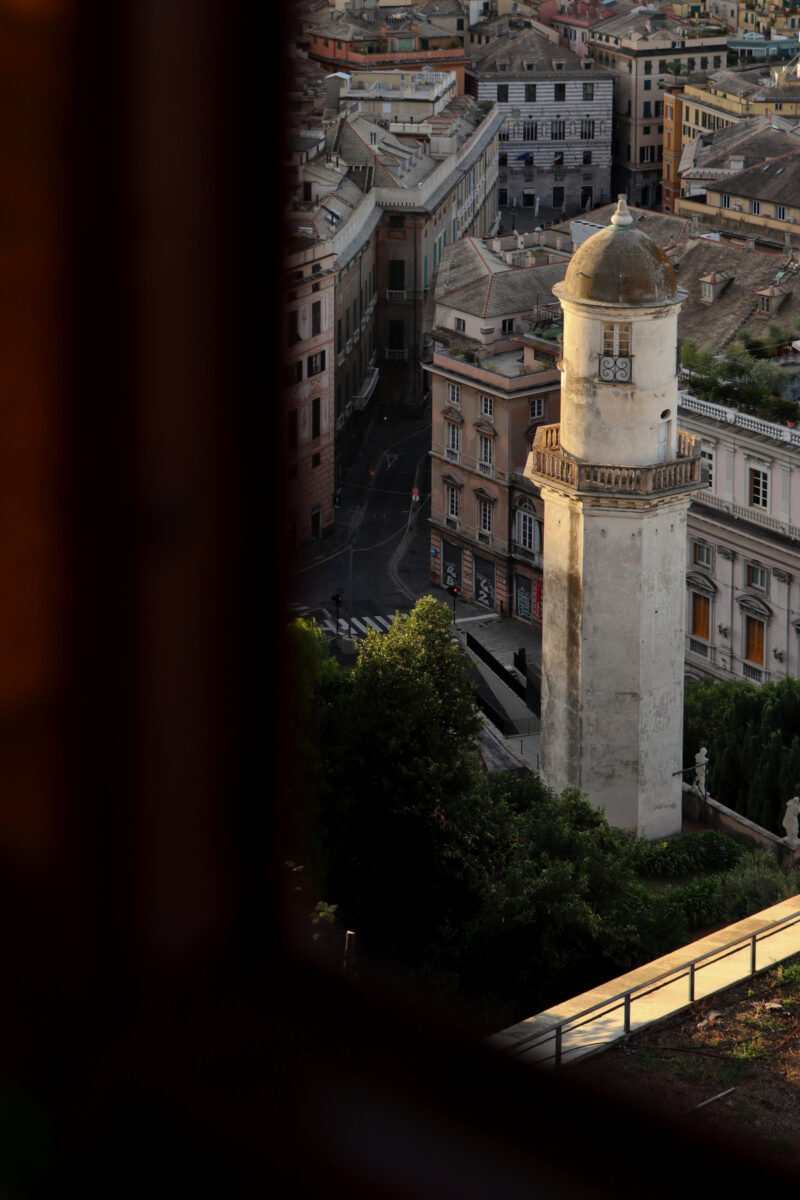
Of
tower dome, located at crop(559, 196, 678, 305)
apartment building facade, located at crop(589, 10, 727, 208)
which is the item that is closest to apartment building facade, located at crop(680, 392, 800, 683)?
tower dome, located at crop(559, 196, 678, 305)

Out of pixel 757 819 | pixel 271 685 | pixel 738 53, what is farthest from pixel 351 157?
pixel 271 685

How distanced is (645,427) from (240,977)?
13.8 meters

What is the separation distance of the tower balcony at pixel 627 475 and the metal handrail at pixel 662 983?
8014mm

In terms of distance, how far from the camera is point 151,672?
289 centimetres

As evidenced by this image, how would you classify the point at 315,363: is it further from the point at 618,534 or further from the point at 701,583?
the point at 618,534

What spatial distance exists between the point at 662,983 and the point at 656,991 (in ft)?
0.16

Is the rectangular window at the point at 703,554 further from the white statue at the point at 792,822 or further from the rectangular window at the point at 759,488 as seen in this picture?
the white statue at the point at 792,822

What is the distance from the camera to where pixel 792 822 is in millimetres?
16438

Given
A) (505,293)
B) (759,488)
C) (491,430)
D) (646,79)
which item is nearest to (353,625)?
(491,430)

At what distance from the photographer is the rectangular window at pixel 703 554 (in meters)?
23.8

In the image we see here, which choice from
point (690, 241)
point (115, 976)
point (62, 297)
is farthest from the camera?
point (690, 241)

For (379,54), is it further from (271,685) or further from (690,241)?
(271,685)

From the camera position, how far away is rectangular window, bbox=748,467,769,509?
22.8 metres

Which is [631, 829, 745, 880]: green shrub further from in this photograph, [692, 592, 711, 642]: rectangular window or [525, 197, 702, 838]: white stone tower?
[692, 592, 711, 642]: rectangular window
